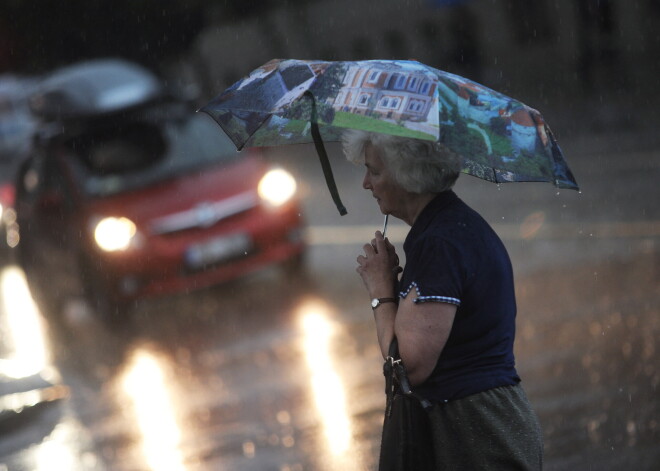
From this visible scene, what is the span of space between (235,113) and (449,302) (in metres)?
1.39

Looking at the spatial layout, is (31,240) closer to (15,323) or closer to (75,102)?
(15,323)

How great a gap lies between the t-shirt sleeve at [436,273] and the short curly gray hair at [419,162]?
200mm

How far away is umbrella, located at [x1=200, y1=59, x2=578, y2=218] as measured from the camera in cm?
326

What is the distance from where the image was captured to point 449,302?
3.19 meters

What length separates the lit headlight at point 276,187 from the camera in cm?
1059

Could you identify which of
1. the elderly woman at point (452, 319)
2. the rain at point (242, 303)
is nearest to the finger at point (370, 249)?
the elderly woman at point (452, 319)

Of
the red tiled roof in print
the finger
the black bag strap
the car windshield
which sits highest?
the car windshield

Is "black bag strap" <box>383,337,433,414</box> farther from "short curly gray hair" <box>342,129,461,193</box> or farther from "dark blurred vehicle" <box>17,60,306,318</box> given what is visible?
"dark blurred vehicle" <box>17,60,306,318</box>

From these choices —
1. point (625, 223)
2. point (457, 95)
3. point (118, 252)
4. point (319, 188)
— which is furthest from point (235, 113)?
point (319, 188)

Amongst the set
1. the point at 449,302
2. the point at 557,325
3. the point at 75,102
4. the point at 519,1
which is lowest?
the point at 557,325

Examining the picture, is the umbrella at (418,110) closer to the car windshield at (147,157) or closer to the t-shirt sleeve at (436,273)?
the t-shirt sleeve at (436,273)

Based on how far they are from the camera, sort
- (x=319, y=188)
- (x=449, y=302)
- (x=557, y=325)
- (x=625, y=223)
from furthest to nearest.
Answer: (x=319, y=188) < (x=625, y=223) < (x=557, y=325) < (x=449, y=302)

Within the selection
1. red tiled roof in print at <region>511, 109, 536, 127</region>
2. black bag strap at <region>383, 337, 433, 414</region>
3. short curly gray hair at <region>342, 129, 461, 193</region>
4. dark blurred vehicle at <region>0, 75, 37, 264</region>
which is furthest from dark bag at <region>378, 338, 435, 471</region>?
dark blurred vehicle at <region>0, 75, 37, 264</region>

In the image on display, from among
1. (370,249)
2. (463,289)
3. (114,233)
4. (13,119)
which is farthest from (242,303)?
(13,119)
